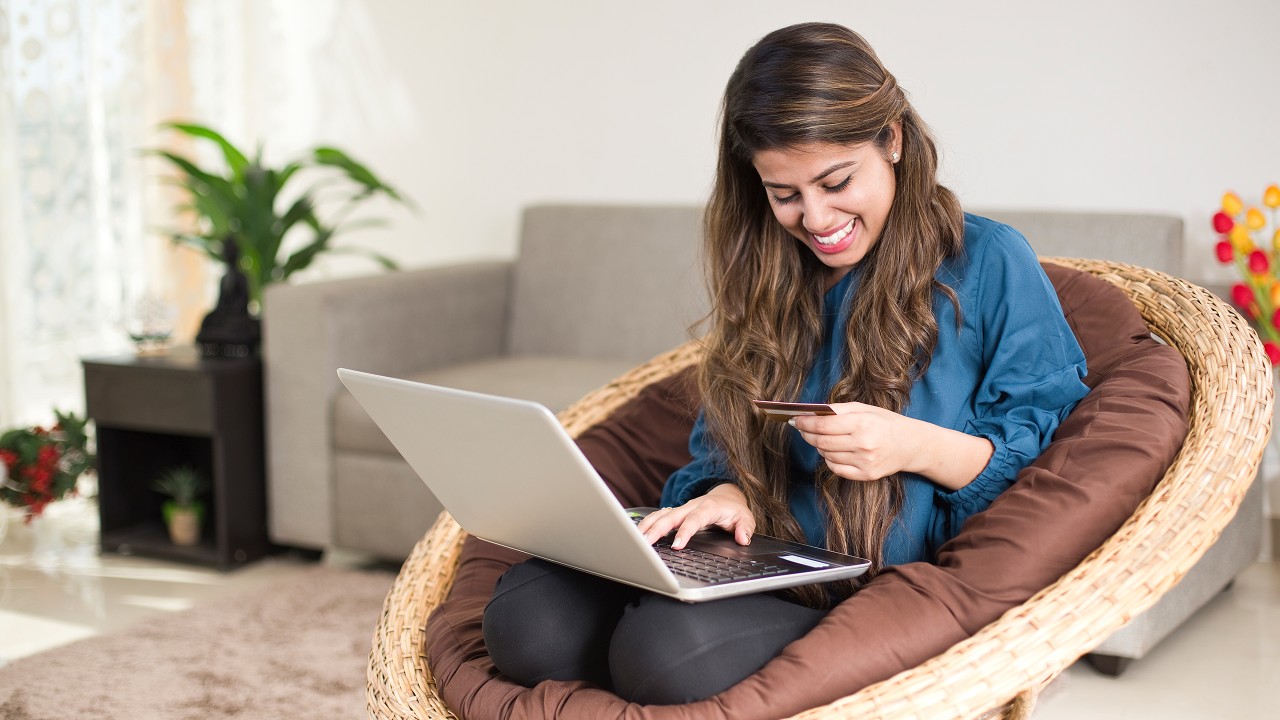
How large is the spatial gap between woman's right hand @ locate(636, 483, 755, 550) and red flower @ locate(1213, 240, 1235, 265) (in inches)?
54.2

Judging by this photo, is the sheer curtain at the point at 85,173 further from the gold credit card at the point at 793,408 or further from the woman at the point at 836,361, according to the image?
the gold credit card at the point at 793,408

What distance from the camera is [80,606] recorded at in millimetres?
2504

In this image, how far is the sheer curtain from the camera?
3.33 meters

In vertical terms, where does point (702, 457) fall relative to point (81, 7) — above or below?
below

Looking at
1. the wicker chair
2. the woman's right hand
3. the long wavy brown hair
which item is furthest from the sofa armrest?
the woman's right hand

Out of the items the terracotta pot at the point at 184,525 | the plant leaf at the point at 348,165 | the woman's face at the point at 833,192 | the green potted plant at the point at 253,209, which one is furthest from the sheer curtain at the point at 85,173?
the woman's face at the point at 833,192

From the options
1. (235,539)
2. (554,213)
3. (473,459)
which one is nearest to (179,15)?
(554,213)

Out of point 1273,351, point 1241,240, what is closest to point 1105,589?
point 1273,351

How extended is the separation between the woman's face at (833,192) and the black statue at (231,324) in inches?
70.1

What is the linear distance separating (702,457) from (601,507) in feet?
1.65

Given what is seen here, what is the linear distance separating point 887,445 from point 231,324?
2.02m

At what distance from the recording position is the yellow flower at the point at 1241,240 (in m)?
2.26

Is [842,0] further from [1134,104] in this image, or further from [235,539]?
[235,539]

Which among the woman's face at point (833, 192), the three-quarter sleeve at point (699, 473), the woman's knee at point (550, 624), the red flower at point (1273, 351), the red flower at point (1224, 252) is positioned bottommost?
the woman's knee at point (550, 624)
